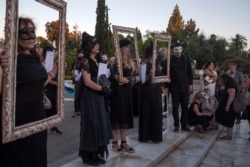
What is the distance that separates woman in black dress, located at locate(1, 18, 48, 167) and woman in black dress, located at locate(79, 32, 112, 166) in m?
1.53

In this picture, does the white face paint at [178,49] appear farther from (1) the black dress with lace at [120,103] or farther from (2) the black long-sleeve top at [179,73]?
(1) the black dress with lace at [120,103]

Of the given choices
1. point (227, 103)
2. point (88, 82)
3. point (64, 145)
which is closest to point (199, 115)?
point (227, 103)

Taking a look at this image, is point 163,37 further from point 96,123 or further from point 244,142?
point 244,142

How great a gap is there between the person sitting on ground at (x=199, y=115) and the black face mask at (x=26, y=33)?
5584mm

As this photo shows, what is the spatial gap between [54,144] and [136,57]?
2333 millimetres

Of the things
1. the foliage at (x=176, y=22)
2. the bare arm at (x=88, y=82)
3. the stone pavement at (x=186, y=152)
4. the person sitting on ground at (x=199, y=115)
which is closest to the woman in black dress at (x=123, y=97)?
the stone pavement at (x=186, y=152)

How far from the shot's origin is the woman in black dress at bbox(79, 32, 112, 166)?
3885 millimetres

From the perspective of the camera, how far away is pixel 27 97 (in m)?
2.19

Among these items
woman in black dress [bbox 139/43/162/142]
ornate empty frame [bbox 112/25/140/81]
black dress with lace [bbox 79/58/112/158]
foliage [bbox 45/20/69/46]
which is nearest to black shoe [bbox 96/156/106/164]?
black dress with lace [bbox 79/58/112/158]

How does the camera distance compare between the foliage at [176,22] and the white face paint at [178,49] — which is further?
the foliage at [176,22]

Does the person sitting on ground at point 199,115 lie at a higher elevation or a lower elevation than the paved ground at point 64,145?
higher

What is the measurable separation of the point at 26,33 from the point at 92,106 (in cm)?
189

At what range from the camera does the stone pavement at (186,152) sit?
176 inches

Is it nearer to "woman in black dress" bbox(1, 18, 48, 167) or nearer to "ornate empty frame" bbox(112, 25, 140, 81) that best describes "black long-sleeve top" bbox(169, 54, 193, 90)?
"ornate empty frame" bbox(112, 25, 140, 81)
